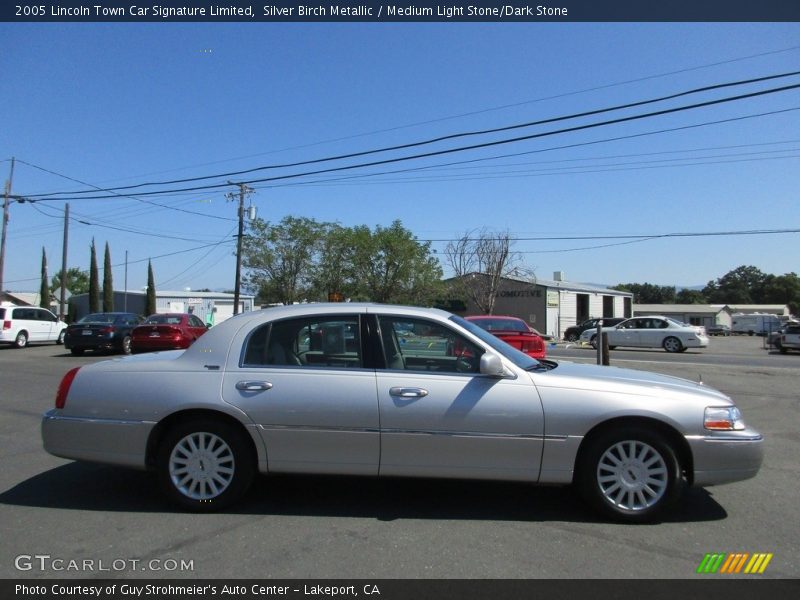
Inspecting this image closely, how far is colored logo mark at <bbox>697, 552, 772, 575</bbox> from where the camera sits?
3.62 m

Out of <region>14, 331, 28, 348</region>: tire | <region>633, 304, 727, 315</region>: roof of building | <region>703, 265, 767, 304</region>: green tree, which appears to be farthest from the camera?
<region>703, 265, 767, 304</region>: green tree

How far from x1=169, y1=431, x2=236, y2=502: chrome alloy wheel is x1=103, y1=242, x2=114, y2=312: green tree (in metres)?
55.3

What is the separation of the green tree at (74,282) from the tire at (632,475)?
93.1 metres

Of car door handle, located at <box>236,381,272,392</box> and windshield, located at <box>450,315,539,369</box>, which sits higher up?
windshield, located at <box>450,315,539,369</box>

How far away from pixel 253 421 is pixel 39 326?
75.5 ft

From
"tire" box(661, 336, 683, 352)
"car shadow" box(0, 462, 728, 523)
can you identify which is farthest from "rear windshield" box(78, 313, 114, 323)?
"tire" box(661, 336, 683, 352)

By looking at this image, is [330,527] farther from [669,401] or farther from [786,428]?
[786,428]

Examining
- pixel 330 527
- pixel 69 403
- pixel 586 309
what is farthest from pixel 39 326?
pixel 586 309

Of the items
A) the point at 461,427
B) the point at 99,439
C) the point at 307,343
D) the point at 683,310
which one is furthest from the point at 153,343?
the point at 683,310

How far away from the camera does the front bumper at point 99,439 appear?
4496 mm

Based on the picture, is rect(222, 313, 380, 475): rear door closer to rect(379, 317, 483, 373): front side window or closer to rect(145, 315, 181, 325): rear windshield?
rect(379, 317, 483, 373): front side window

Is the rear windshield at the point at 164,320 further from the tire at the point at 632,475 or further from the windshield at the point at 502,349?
the tire at the point at 632,475

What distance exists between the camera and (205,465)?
445cm

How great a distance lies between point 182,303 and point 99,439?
180ft
